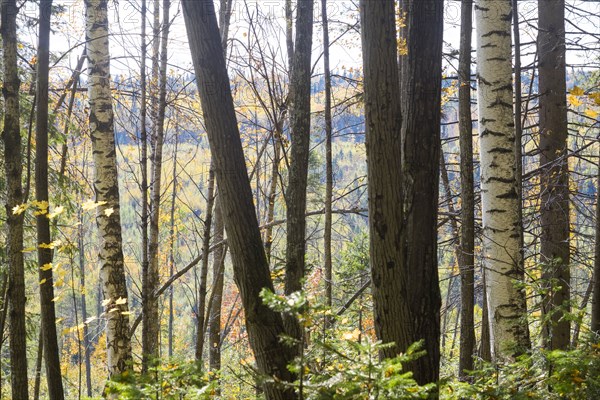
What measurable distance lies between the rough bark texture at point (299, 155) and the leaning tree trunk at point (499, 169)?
4.65 ft

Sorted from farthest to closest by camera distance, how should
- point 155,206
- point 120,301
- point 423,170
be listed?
1. point 155,206
2. point 120,301
3. point 423,170

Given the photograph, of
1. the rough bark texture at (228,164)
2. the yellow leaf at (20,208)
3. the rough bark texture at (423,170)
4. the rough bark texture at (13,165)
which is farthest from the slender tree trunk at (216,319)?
the rough bark texture at (423,170)

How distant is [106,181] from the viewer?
495cm

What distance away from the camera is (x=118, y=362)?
478 centimetres

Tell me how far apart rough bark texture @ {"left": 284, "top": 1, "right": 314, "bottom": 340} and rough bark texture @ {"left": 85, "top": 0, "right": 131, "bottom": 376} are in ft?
5.83

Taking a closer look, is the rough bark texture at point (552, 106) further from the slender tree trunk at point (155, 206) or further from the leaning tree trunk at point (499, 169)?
the slender tree trunk at point (155, 206)

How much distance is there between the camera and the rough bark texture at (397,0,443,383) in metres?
2.95

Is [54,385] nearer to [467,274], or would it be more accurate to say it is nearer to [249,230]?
[249,230]

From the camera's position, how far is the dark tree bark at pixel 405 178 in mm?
2785

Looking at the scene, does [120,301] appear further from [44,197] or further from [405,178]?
[405,178]

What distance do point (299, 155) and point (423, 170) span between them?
4.07ft

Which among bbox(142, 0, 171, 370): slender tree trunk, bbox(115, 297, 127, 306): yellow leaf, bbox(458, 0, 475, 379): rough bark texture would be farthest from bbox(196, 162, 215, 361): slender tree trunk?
bbox(458, 0, 475, 379): rough bark texture

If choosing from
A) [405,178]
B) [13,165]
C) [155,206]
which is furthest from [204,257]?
[405,178]

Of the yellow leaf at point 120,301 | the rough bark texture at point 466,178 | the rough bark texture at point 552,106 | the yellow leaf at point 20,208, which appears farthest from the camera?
the rough bark texture at point 552,106
